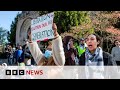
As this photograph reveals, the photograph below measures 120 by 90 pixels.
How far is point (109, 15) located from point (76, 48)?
99cm

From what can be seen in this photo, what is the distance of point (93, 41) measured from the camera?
17.3 feet

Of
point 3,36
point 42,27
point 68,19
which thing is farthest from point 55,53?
point 3,36

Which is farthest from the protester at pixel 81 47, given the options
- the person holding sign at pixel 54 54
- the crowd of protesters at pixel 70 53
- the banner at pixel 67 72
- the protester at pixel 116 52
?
the person holding sign at pixel 54 54

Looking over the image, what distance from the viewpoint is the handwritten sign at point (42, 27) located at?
552 centimetres

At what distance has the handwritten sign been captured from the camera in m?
5.52

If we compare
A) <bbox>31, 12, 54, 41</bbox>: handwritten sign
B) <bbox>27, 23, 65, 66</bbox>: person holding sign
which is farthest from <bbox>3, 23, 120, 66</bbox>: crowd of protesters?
<bbox>31, 12, 54, 41</bbox>: handwritten sign

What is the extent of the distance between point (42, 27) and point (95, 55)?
4.01 ft

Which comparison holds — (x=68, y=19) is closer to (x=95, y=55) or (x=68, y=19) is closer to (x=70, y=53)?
(x=70, y=53)

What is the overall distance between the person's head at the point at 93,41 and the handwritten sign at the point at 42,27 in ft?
2.48

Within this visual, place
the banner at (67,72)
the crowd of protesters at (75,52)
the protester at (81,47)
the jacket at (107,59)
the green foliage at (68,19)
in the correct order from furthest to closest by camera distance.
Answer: the green foliage at (68,19) → the protester at (81,47) → the banner at (67,72) → the jacket at (107,59) → the crowd of protesters at (75,52)

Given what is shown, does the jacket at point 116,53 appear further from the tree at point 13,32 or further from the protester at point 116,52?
the tree at point 13,32

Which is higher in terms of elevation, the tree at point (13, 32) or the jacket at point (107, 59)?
the tree at point (13, 32)

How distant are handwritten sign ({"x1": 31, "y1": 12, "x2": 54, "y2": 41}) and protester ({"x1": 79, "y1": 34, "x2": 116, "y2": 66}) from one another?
2.67ft
